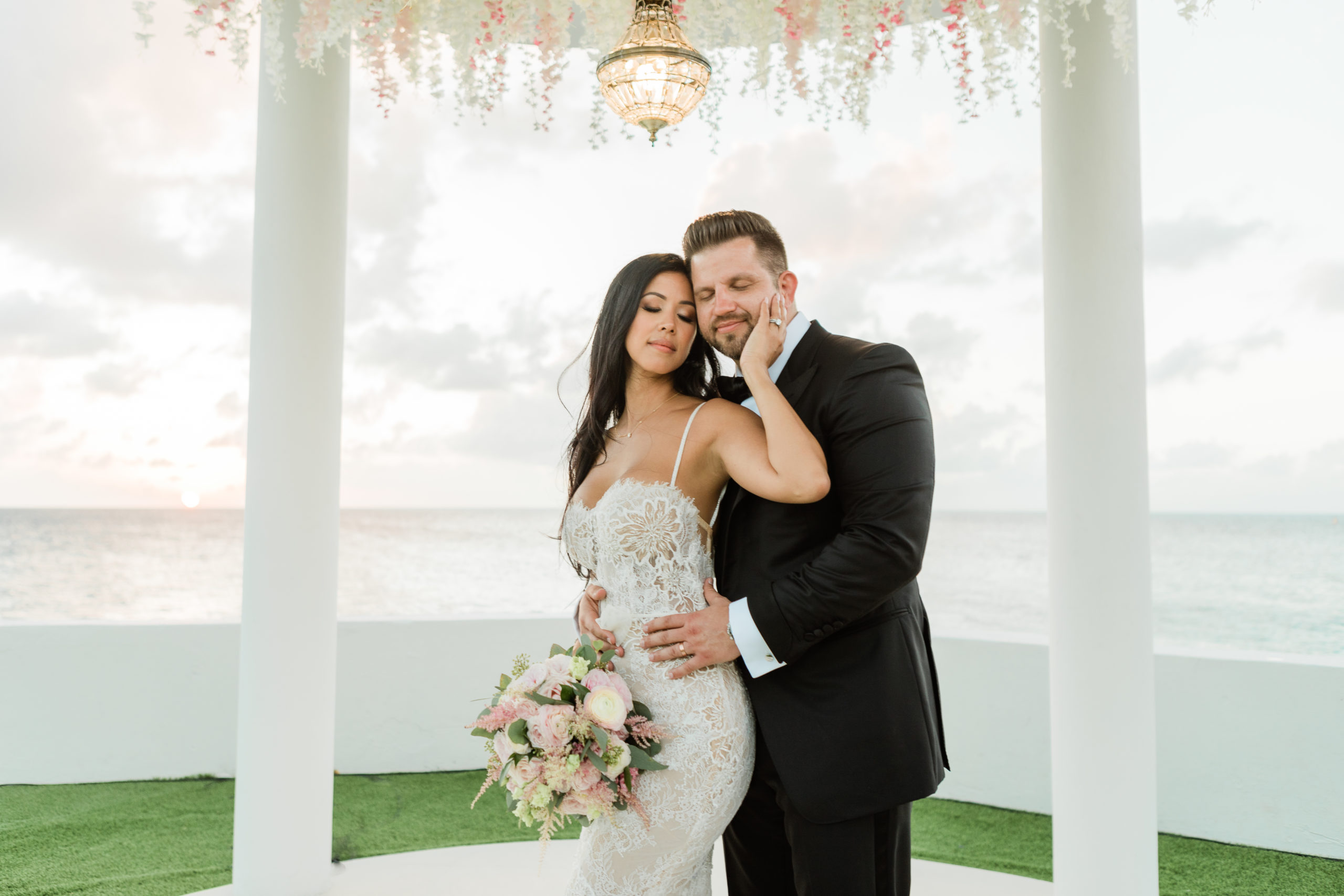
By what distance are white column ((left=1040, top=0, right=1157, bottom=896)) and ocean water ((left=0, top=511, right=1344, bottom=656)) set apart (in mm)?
23223

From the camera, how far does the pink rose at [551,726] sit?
1.84m

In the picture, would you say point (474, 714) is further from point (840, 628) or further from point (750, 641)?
point (840, 628)

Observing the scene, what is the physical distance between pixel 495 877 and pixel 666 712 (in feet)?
6.74

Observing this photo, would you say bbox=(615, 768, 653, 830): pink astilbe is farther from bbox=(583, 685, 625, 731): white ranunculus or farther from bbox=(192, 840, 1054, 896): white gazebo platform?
bbox=(192, 840, 1054, 896): white gazebo platform

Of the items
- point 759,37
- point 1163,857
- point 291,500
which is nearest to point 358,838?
point 291,500

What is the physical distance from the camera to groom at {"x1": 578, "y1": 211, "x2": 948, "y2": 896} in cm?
201

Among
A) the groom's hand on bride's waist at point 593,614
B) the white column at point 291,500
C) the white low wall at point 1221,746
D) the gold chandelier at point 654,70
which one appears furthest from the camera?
the white low wall at point 1221,746

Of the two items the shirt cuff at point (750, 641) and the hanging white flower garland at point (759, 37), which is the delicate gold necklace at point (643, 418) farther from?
the hanging white flower garland at point (759, 37)

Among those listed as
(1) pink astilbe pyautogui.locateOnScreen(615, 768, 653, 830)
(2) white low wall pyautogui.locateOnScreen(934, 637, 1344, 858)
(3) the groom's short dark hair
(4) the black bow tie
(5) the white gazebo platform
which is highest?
(3) the groom's short dark hair

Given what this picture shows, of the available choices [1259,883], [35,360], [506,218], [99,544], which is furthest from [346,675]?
[99,544]

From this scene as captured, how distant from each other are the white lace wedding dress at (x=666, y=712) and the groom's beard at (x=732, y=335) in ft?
0.57

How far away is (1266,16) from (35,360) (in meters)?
33.4

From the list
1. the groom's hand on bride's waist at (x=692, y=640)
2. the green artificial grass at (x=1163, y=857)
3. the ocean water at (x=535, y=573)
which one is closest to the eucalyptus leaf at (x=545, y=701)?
the groom's hand on bride's waist at (x=692, y=640)

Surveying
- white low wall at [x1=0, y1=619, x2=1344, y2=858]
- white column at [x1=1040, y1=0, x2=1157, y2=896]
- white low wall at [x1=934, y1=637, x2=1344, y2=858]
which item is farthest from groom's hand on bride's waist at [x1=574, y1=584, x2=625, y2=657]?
white low wall at [x1=934, y1=637, x2=1344, y2=858]
